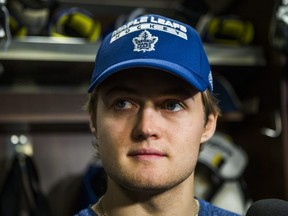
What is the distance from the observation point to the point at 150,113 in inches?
25.9

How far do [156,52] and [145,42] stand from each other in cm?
3

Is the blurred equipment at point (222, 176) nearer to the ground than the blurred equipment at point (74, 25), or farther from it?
nearer to the ground

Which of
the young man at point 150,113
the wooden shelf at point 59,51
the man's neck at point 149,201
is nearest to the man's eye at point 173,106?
the young man at point 150,113

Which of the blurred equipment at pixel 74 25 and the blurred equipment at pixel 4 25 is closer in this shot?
the blurred equipment at pixel 4 25

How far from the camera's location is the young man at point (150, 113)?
65cm

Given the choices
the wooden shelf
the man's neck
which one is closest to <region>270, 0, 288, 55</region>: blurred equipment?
the wooden shelf

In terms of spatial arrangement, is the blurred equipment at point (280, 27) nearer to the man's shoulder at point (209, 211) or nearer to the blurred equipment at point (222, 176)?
the blurred equipment at point (222, 176)

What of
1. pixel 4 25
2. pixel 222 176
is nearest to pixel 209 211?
pixel 222 176

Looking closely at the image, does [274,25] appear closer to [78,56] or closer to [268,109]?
[268,109]

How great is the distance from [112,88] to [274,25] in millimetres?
587

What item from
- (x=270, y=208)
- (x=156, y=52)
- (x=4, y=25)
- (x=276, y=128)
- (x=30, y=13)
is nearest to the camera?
(x=270, y=208)

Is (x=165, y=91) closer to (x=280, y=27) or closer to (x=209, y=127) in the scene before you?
(x=209, y=127)

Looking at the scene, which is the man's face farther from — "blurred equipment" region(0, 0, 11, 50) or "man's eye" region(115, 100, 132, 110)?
"blurred equipment" region(0, 0, 11, 50)

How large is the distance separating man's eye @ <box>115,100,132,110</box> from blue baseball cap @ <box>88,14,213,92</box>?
0.14 ft
